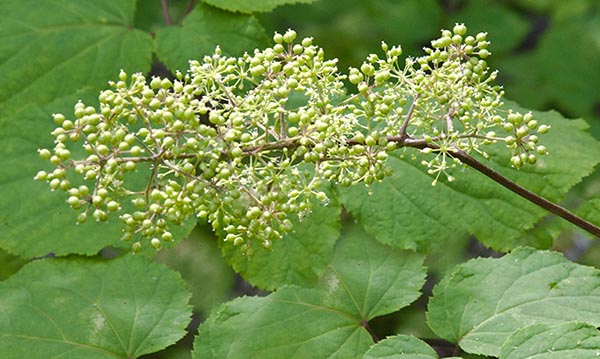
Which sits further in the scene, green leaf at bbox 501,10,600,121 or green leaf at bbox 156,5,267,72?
green leaf at bbox 501,10,600,121

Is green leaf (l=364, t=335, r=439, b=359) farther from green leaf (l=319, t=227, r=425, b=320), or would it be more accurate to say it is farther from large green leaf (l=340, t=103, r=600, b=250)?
large green leaf (l=340, t=103, r=600, b=250)

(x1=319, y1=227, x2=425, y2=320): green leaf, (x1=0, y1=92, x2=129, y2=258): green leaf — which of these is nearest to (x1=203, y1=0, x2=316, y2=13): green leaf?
(x1=0, y1=92, x2=129, y2=258): green leaf

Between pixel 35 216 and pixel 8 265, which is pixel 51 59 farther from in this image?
pixel 8 265

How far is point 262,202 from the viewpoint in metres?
2.30

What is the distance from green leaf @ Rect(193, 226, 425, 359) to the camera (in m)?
2.79

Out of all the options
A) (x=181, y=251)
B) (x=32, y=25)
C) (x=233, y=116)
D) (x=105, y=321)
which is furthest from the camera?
(x=181, y=251)

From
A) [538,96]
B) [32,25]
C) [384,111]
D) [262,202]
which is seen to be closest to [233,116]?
[262,202]

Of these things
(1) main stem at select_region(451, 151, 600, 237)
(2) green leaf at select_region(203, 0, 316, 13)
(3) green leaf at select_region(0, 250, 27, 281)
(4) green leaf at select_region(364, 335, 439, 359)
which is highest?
(2) green leaf at select_region(203, 0, 316, 13)

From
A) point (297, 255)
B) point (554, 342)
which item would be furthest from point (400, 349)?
point (297, 255)

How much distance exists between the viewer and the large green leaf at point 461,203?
3.06 metres

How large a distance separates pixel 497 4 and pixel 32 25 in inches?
158

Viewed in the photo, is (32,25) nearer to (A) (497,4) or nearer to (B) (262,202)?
(B) (262,202)

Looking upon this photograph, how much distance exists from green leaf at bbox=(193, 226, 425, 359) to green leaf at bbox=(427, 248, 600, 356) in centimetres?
19

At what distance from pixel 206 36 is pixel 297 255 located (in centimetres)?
116
